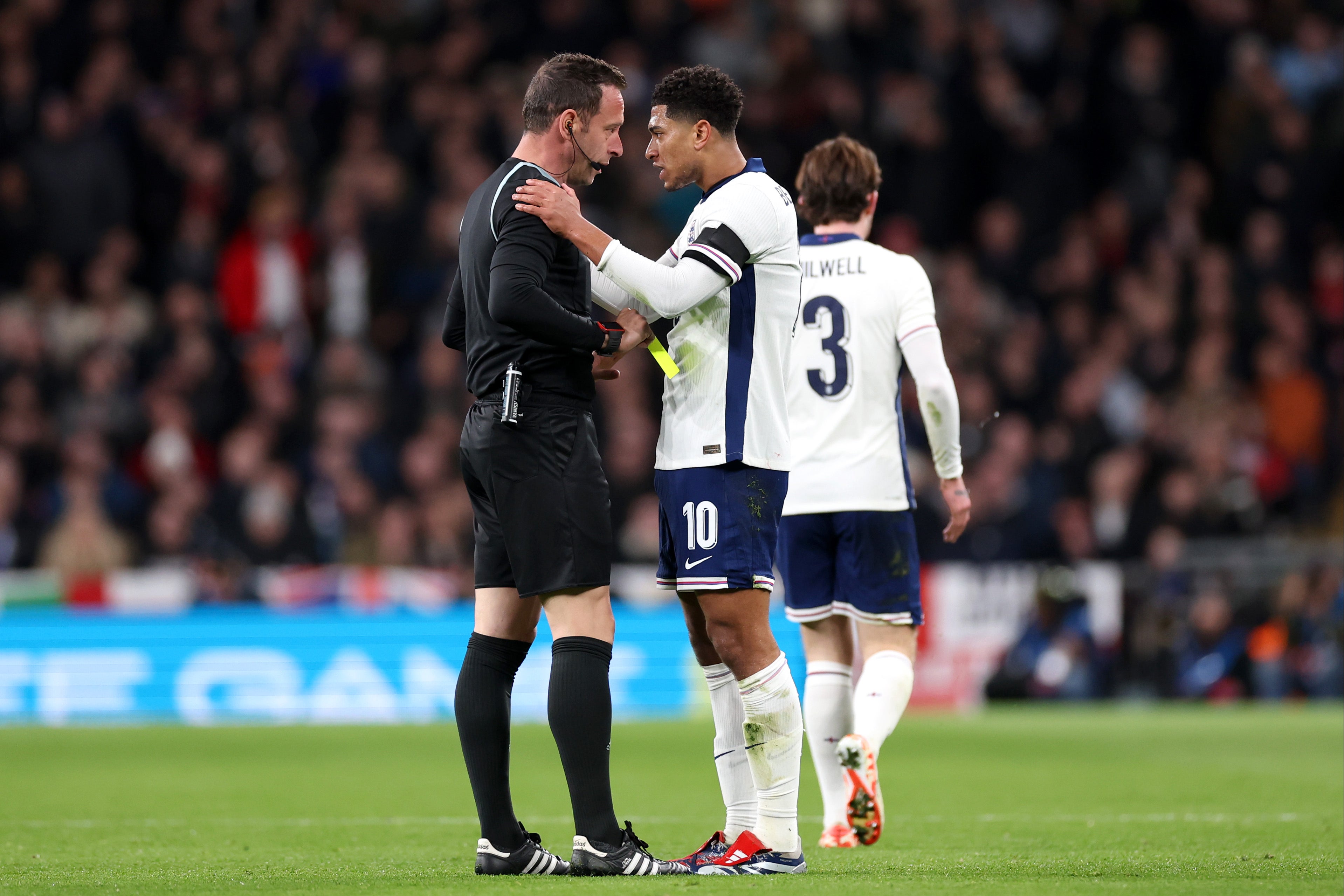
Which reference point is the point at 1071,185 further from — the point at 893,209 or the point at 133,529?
the point at 133,529

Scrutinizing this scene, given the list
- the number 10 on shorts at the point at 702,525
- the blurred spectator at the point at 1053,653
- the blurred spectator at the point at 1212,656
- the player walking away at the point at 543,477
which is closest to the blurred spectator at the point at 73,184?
the blurred spectator at the point at 1053,653

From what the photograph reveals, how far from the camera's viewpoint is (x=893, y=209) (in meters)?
17.5

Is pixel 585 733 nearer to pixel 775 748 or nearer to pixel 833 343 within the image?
pixel 775 748

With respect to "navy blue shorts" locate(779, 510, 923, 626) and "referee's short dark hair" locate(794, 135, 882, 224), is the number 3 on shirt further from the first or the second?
"navy blue shorts" locate(779, 510, 923, 626)

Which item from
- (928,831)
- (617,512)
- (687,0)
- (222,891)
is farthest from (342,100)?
(222,891)

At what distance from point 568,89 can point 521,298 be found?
0.68m

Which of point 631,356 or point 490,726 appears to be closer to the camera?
point 490,726

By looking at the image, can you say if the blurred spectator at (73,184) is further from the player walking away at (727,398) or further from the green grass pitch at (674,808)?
the player walking away at (727,398)

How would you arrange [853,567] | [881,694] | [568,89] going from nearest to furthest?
1. [568,89]
2. [881,694]
3. [853,567]

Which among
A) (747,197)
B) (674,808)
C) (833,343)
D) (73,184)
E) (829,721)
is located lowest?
(674,808)

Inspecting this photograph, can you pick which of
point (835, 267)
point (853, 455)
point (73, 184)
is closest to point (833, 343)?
point (835, 267)

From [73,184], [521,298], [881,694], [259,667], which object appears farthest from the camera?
[73,184]

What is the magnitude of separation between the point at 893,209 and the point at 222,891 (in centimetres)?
1343

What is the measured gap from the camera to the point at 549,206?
521 cm
